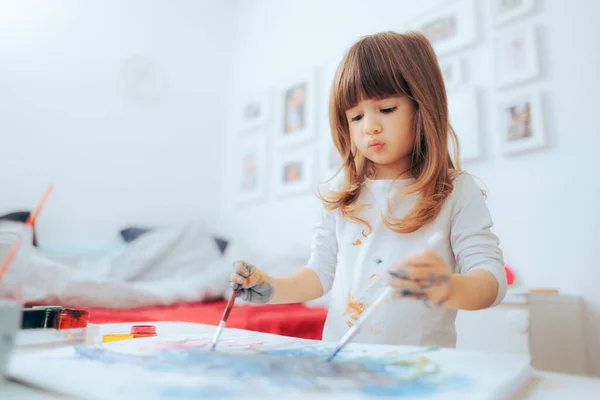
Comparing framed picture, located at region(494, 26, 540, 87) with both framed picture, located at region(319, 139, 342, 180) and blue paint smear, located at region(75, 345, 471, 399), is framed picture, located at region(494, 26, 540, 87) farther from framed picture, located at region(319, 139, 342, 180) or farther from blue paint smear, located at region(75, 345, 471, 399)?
blue paint smear, located at region(75, 345, 471, 399)

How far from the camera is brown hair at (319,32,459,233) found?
2.28ft

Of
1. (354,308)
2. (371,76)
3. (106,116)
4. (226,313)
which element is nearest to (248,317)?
(354,308)

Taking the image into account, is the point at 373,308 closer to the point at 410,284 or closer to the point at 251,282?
the point at 410,284

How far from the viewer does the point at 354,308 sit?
72 centimetres

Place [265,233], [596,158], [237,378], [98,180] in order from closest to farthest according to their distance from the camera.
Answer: [237,378], [596,158], [98,180], [265,233]

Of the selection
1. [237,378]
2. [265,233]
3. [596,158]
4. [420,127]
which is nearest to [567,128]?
[596,158]

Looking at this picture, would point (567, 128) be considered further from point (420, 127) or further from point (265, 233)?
point (265, 233)

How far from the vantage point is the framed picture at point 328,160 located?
189 cm

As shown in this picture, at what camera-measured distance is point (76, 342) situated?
0.49 metres

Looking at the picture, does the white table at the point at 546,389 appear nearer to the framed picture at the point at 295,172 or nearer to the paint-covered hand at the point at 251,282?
the paint-covered hand at the point at 251,282

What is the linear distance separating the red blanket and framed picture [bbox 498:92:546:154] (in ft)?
2.59

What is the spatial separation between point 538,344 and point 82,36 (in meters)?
2.27

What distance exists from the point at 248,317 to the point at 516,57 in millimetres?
1152

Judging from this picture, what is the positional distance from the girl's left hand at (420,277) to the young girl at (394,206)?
0.70 feet
